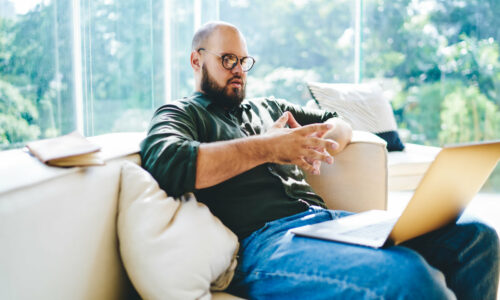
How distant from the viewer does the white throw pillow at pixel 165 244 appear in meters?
0.91

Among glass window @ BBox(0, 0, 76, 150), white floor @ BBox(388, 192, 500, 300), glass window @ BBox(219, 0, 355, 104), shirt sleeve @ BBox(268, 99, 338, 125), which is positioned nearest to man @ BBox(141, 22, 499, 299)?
shirt sleeve @ BBox(268, 99, 338, 125)

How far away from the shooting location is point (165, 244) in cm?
92

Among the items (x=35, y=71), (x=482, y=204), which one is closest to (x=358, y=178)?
(x=35, y=71)

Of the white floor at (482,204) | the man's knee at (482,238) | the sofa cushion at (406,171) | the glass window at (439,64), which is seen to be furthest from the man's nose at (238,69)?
the glass window at (439,64)

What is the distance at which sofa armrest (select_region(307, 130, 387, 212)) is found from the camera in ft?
5.73

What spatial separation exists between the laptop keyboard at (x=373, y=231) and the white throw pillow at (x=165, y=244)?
31 cm

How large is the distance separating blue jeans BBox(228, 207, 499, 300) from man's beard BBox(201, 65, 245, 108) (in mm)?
Answer: 507

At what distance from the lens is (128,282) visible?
3.44 feet

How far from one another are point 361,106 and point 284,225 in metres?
1.82

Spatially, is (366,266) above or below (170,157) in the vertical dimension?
below

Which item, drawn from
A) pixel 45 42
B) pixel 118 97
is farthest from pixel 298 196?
pixel 118 97

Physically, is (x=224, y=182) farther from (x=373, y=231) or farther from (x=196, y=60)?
(x=196, y=60)

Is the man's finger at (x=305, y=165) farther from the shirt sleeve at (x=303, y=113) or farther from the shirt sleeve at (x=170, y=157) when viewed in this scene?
the shirt sleeve at (x=303, y=113)

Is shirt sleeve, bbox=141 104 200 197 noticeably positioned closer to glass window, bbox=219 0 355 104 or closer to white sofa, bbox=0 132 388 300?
white sofa, bbox=0 132 388 300
